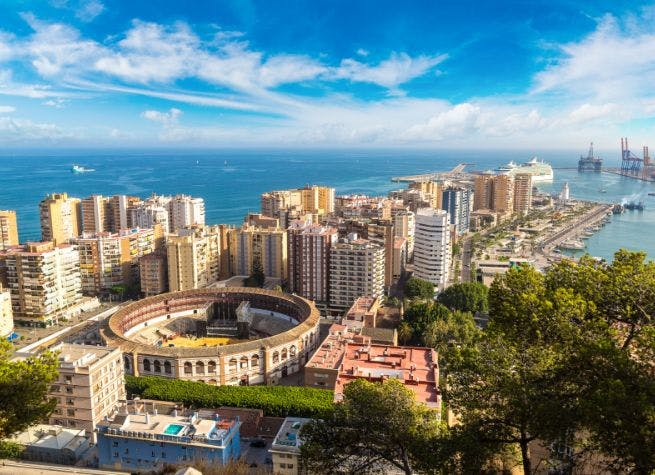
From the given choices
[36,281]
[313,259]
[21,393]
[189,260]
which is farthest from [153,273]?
[21,393]

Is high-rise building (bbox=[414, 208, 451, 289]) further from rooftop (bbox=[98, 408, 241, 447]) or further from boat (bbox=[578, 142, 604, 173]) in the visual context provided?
boat (bbox=[578, 142, 604, 173])

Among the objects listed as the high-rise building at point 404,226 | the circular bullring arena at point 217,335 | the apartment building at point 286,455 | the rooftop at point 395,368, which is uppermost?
the high-rise building at point 404,226

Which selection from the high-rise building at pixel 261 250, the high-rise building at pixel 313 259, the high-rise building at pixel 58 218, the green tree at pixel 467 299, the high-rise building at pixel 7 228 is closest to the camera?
the green tree at pixel 467 299

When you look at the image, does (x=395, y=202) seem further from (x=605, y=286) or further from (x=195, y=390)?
(x=605, y=286)

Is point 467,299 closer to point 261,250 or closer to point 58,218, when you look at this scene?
point 261,250

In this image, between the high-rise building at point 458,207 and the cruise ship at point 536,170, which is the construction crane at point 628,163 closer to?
the cruise ship at point 536,170

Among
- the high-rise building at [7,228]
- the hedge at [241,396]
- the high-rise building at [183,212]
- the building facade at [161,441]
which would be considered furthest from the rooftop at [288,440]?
the high-rise building at [183,212]
